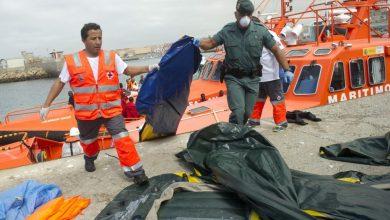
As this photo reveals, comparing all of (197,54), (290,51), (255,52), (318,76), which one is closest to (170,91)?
(197,54)

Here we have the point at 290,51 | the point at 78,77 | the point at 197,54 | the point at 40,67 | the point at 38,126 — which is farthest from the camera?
the point at 40,67

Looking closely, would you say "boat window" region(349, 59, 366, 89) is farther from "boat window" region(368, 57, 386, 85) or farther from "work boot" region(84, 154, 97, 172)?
"work boot" region(84, 154, 97, 172)

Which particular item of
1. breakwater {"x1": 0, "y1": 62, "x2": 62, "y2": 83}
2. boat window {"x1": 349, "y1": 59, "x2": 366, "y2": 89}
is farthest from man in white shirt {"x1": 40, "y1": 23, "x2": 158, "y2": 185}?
breakwater {"x1": 0, "y1": 62, "x2": 62, "y2": 83}

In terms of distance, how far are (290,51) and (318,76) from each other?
1.03 m

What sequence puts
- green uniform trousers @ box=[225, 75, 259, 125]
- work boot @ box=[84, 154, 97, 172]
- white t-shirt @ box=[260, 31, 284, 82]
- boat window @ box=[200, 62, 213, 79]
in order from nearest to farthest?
work boot @ box=[84, 154, 97, 172] → green uniform trousers @ box=[225, 75, 259, 125] → white t-shirt @ box=[260, 31, 284, 82] → boat window @ box=[200, 62, 213, 79]

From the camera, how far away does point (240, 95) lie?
5.14 meters

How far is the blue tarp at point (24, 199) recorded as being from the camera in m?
3.38

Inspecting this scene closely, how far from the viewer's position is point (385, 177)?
334 cm

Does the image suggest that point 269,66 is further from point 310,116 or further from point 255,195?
point 255,195

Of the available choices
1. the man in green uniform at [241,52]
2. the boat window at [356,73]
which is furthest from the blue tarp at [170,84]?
the boat window at [356,73]

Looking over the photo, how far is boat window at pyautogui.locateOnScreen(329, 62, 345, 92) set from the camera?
23.5 feet

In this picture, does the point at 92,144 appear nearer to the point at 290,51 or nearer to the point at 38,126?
the point at 290,51

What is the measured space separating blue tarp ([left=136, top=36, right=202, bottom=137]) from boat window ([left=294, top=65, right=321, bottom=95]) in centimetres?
280

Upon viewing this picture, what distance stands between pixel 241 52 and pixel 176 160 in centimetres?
151
